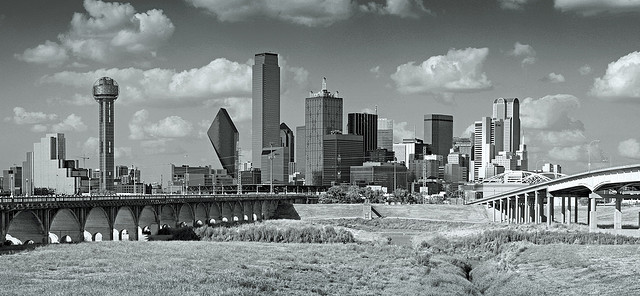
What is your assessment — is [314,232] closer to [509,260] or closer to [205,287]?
[509,260]

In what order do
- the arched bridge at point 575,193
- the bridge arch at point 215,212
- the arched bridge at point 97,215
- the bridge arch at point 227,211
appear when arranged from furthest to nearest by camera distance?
the bridge arch at point 227,211 < the bridge arch at point 215,212 < the arched bridge at point 575,193 < the arched bridge at point 97,215

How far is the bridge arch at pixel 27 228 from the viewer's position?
312ft

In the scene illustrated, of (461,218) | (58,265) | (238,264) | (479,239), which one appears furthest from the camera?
(461,218)

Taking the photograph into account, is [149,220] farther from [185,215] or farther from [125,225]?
[185,215]

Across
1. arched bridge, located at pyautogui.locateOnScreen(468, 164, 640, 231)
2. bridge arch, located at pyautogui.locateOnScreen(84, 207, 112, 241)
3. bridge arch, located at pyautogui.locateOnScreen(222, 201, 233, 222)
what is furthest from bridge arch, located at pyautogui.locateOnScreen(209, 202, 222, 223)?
arched bridge, located at pyautogui.locateOnScreen(468, 164, 640, 231)

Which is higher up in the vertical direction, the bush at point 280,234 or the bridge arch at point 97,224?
the bridge arch at point 97,224

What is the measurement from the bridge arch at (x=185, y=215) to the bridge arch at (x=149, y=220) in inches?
447

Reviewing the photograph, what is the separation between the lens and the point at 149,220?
140 metres

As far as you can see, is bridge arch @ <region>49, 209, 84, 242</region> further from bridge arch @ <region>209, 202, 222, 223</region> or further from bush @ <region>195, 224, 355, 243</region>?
bridge arch @ <region>209, 202, 222, 223</region>

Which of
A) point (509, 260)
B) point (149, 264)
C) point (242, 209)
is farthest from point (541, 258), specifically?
point (242, 209)

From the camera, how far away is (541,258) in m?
78.2

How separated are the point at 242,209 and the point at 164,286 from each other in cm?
13586

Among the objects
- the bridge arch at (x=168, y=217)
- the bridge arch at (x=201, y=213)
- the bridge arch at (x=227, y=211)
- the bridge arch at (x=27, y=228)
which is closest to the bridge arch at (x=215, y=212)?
the bridge arch at (x=227, y=211)

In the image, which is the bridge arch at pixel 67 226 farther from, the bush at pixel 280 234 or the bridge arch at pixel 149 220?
the bridge arch at pixel 149 220
